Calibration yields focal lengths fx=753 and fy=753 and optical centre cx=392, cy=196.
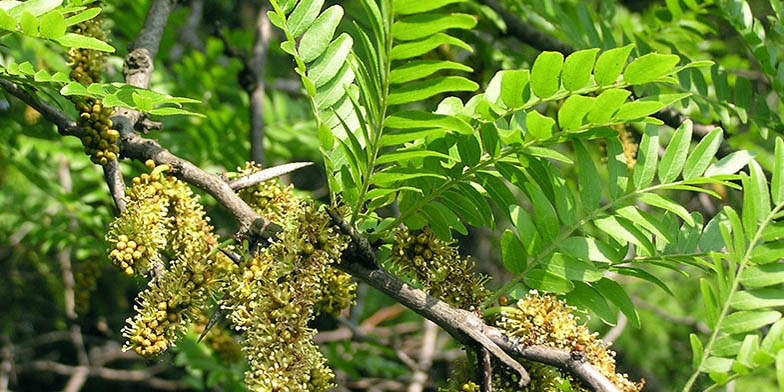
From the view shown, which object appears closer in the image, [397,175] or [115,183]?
[397,175]

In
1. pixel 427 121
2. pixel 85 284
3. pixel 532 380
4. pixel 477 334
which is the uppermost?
pixel 427 121

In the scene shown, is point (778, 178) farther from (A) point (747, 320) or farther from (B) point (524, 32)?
(B) point (524, 32)

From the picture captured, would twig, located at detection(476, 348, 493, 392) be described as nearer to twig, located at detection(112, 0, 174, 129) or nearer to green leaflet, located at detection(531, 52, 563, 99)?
green leaflet, located at detection(531, 52, 563, 99)

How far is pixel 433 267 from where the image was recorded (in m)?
1.61

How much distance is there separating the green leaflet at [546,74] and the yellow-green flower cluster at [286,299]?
47 centimetres

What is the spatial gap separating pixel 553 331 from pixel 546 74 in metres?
0.52

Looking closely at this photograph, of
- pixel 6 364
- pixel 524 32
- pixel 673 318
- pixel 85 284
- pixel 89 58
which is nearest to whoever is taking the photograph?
pixel 89 58

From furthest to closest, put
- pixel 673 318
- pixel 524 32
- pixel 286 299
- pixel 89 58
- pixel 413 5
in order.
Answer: pixel 673 318
pixel 524 32
pixel 89 58
pixel 286 299
pixel 413 5

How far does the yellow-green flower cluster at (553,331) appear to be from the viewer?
152 cm

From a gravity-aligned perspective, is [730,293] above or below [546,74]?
below

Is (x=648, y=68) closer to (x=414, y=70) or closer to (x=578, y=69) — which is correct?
(x=578, y=69)

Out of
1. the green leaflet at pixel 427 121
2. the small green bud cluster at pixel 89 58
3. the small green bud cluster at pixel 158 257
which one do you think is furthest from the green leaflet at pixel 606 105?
the small green bud cluster at pixel 89 58

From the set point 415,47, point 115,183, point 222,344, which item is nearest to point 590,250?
point 415,47

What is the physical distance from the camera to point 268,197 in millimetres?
1769
